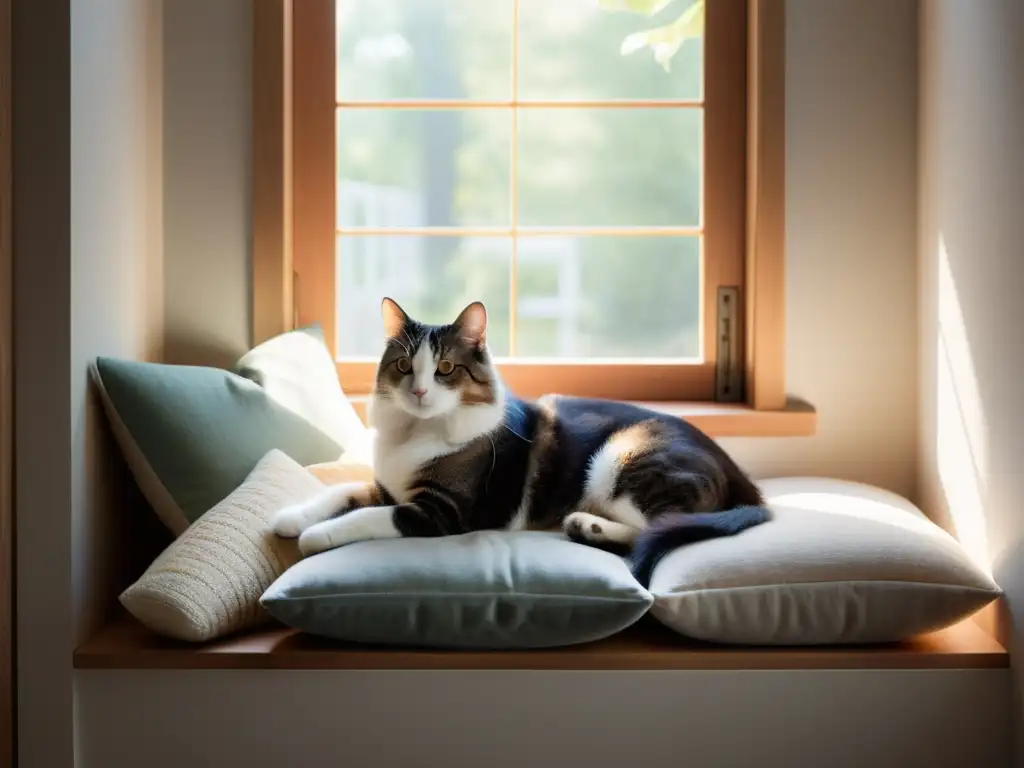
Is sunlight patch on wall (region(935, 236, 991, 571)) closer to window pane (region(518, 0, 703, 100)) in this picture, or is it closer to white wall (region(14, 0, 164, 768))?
window pane (region(518, 0, 703, 100))

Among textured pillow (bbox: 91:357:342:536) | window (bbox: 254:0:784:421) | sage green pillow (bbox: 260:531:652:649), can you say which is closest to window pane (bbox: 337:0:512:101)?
window (bbox: 254:0:784:421)

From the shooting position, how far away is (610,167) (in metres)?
2.50

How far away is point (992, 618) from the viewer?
1758 millimetres

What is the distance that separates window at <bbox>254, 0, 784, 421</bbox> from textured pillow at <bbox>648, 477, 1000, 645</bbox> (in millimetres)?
Answer: 783

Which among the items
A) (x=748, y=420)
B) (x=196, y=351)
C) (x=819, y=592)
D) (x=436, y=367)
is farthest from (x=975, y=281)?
(x=196, y=351)

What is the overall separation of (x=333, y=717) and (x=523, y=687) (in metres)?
0.31

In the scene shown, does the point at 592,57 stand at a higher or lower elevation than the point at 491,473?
higher

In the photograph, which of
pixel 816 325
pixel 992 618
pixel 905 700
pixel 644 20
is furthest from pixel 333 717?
pixel 644 20

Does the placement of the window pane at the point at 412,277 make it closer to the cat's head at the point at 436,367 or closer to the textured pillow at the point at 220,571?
the cat's head at the point at 436,367

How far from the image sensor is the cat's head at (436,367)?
181 centimetres

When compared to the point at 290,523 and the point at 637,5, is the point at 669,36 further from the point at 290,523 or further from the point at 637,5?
the point at 290,523

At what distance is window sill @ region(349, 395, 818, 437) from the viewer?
7.46 feet

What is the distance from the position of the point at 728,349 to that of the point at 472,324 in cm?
83

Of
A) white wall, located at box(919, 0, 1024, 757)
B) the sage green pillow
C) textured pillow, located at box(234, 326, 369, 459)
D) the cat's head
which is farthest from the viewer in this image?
textured pillow, located at box(234, 326, 369, 459)
